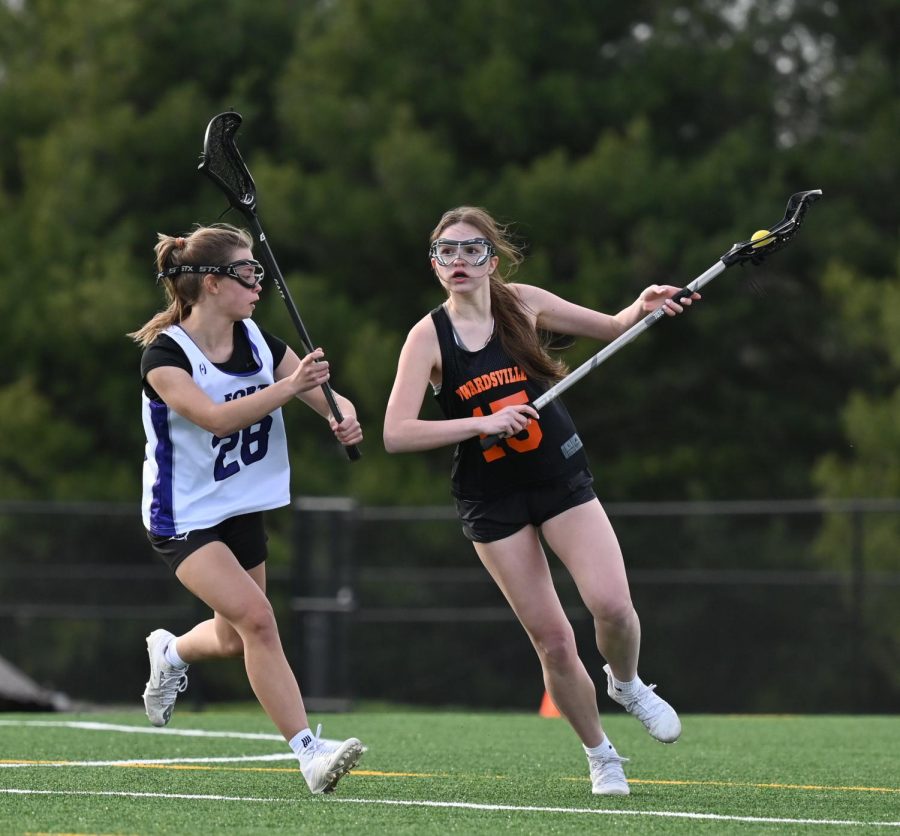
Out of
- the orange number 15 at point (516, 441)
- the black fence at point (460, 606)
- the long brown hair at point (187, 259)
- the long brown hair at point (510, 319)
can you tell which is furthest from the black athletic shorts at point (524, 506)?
the black fence at point (460, 606)

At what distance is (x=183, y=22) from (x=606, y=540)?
18.3m

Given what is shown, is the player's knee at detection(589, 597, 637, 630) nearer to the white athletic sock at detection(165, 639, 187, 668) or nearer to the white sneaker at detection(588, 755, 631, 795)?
the white sneaker at detection(588, 755, 631, 795)

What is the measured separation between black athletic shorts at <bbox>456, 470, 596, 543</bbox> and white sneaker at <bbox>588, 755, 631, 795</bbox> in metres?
0.88

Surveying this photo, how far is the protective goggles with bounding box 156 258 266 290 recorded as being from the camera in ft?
19.4

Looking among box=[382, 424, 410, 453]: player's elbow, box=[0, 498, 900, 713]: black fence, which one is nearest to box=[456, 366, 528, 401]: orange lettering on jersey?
box=[382, 424, 410, 453]: player's elbow

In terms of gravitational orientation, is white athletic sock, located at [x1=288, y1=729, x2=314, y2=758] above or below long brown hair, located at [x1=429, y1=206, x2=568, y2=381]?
below

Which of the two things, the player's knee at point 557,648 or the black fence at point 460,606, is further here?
the black fence at point 460,606

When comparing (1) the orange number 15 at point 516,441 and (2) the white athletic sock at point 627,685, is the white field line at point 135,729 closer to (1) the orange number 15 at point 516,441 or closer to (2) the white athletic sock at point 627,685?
(2) the white athletic sock at point 627,685

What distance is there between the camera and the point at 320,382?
18.8 ft

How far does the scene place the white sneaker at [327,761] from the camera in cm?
552

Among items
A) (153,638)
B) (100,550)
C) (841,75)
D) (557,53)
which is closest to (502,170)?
(557,53)

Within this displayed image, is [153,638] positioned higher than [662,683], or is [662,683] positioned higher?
[153,638]

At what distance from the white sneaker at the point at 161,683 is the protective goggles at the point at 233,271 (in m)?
1.47

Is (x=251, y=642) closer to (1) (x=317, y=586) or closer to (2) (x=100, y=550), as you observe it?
(1) (x=317, y=586)
